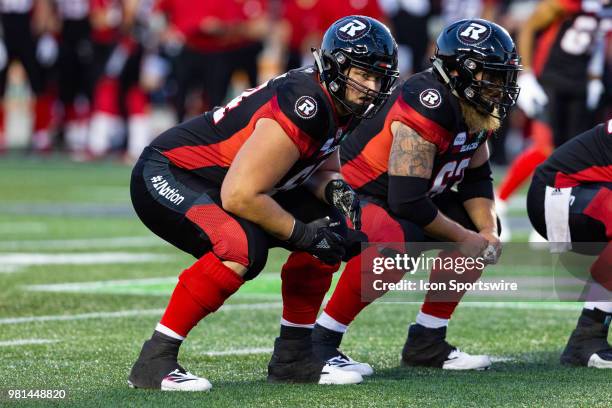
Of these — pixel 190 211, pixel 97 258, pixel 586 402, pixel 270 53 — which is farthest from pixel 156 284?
pixel 270 53

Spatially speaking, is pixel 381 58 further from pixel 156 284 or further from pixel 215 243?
pixel 156 284

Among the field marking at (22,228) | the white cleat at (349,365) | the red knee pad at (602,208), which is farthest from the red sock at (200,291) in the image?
the field marking at (22,228)

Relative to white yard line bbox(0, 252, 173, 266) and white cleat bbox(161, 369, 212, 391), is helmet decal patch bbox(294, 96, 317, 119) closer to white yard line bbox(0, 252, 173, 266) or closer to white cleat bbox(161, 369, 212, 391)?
white cleat bbox(161, 369, 212, 391)

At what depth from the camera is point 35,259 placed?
8.82m

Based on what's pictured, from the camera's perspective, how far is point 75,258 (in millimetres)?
8883

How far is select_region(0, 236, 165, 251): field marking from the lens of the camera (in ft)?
31.2

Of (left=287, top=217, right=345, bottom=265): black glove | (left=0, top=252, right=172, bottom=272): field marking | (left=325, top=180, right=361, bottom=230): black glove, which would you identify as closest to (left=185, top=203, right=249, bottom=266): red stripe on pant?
(left=287, top=217, right=345, bottom=265): black glove

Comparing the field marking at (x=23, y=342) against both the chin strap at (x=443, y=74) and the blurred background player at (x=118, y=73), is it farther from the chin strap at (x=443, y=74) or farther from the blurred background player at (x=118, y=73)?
the blurred background player at (x=118, y=73)

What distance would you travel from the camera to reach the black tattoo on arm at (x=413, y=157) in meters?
5.12

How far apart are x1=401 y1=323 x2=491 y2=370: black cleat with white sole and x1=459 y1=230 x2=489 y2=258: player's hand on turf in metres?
0.37

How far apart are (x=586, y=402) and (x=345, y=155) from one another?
5.33 feet

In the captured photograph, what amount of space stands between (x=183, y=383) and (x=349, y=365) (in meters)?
0.74

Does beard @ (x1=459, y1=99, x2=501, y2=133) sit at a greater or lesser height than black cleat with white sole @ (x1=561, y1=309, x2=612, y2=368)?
greater

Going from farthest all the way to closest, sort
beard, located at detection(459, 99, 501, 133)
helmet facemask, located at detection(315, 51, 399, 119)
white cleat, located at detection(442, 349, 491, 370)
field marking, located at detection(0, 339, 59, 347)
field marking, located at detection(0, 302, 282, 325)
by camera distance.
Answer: field marking, located at detection(0, 302, 282, 325) → field marking, located at detection(0, 339, 59, 347) → white cleat, located at detection(442, 349, 491, 370) → beard, located at detection(459, 99, 501, 133) → helmet facemask, located at detection(315, 51, 399, 119)
